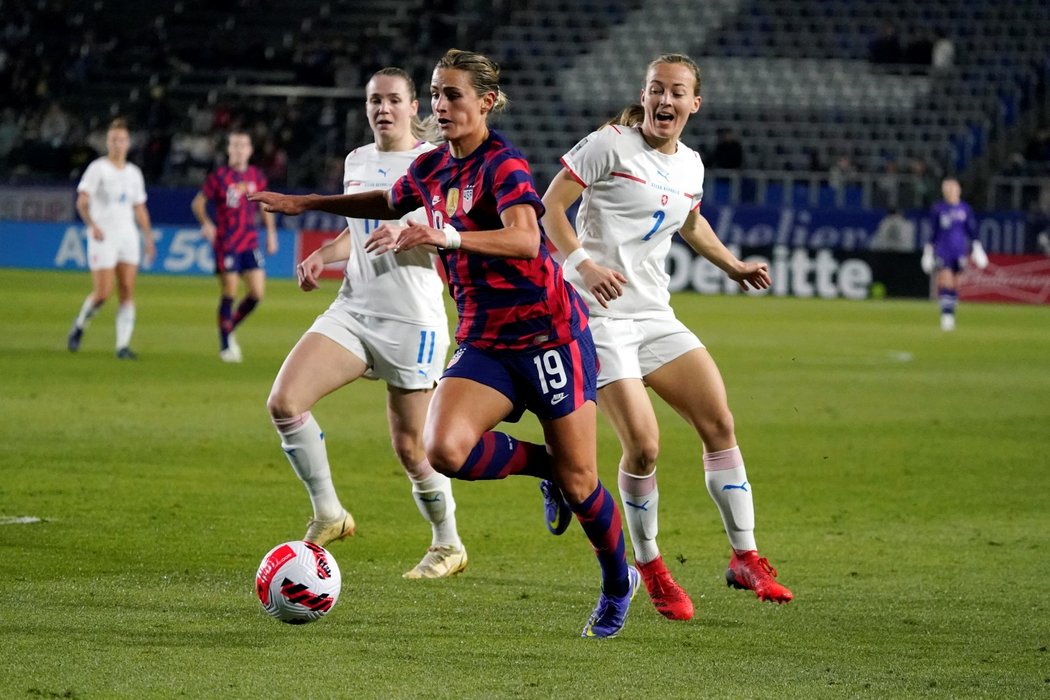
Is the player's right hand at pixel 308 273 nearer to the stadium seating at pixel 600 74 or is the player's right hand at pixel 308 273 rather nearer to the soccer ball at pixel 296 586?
the soccer ball at pixel 296 586

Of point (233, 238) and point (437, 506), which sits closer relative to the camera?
point (437, 506)

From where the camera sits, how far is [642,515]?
673 centimetres

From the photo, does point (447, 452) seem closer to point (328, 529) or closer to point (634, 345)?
point (634, 345)

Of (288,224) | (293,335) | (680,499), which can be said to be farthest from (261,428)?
(288,224)

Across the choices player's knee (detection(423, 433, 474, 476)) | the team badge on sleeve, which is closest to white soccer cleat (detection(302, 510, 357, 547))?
player's knee (detection(423, 433, 474, 476))

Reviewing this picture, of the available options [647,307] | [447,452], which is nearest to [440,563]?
[647,307]

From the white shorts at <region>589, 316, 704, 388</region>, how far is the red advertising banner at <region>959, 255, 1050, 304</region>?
2679 centimetres

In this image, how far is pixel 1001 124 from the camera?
35.3 m

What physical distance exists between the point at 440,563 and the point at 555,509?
572mm

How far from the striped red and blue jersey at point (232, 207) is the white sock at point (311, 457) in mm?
10190

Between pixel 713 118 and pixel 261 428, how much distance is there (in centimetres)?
2568

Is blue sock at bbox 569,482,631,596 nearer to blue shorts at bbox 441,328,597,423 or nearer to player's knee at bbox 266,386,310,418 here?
blue shorts at bbox 441,328,597,423

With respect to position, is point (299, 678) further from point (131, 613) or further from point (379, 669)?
point (131, 613)

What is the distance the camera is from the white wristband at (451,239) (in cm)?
543
